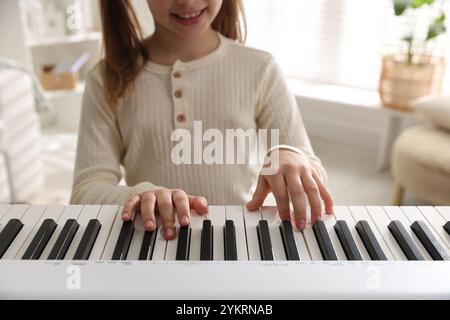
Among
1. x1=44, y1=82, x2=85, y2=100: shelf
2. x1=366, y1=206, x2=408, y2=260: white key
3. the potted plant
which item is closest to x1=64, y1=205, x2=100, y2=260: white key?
x1=366, y1=206, x2=408, y2=260: white key

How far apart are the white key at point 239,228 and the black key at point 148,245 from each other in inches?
3.5

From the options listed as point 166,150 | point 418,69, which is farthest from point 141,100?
point 418,69

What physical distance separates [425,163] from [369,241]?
5.33 ft

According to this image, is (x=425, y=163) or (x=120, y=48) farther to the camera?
(x=425, y=163)

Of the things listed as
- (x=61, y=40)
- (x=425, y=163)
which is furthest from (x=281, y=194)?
(x=61, y=40)

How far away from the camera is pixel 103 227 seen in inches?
22.5

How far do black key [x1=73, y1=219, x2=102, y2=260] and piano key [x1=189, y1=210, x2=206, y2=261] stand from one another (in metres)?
0.10

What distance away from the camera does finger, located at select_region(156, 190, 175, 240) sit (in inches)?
21.5

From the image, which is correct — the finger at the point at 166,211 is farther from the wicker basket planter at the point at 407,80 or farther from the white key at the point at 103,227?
the wicker basket planter at the point at 407,80

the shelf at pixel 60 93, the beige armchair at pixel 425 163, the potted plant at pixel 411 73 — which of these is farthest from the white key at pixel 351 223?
the shelf at pixel 60 93

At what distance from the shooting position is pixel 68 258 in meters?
0.51

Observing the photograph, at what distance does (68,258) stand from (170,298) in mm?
154

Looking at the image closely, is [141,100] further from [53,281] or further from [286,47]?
[286,47]

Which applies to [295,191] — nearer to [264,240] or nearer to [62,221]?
[264,240]
